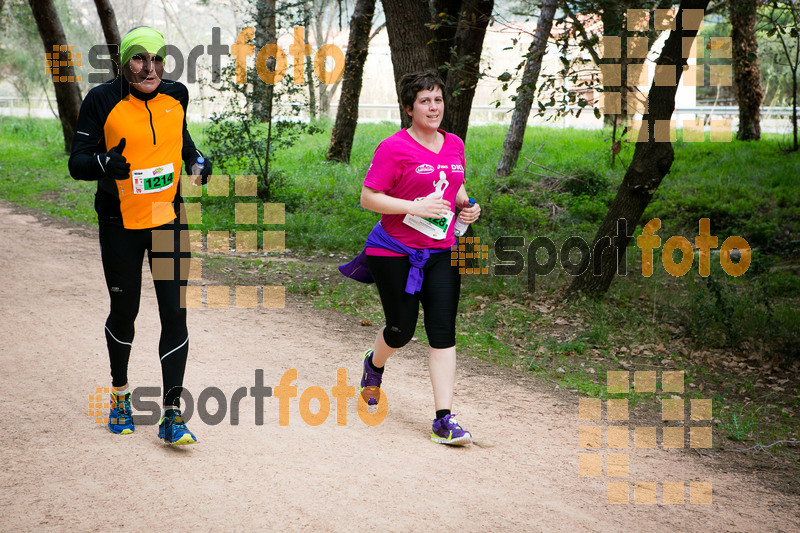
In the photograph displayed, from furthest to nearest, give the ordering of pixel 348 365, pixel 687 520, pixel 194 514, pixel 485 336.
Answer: pixel 485 336, pixel 348 365, pixel 687 520, pixel 194 514

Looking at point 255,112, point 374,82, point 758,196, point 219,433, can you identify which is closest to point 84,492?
point 219,433

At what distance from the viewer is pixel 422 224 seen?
4660mm

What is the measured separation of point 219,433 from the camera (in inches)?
187

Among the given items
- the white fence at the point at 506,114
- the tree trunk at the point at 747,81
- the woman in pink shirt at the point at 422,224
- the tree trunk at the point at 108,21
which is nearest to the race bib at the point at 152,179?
the woman in pink shirt at the point at 422,224

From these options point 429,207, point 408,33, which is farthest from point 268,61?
point 429,207

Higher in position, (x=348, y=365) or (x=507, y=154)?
(x=507, y=154)

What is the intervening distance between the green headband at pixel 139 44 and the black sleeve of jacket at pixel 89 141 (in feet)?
0.88

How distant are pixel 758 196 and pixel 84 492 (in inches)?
505

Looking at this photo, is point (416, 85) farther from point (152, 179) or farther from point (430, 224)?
point (152, 179)

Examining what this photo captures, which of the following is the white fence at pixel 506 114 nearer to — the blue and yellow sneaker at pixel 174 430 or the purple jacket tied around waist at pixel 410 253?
the purple jacket tied around waist at pixel 410 253

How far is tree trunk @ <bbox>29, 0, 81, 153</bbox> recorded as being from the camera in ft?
59.9

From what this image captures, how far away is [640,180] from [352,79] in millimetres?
10642

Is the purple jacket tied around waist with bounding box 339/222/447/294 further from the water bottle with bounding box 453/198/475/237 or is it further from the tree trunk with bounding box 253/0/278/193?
the tree trunk with bounding box 253/0/278/193

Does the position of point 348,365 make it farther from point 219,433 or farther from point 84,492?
point 84,492
